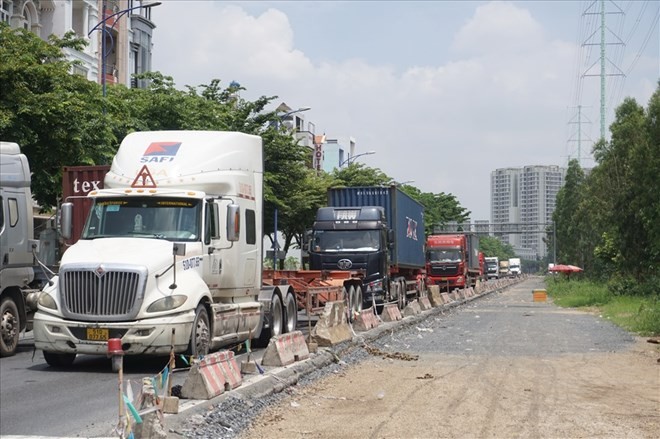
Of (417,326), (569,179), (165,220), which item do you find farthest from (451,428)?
(569,179)

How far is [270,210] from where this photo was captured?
41938mm

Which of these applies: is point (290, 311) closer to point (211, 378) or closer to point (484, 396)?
point (484, 396)

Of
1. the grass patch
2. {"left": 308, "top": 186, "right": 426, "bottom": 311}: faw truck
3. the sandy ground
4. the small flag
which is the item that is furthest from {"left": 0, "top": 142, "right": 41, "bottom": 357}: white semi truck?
the grass patch

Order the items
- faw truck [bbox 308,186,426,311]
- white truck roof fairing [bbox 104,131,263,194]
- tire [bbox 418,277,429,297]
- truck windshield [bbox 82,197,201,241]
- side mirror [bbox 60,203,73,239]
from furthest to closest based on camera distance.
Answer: tire [bbox 418,277,429,297], faw truck [bbox 308,186,426,311], white truck roof fairing [bbox 104,131,263,194], side mirror [bbox 60,203,73,239], truck windshield [bbox 82,197,201,241]

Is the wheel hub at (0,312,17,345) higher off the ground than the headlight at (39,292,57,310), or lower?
lower

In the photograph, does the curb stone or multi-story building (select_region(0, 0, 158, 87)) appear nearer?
the curb stone

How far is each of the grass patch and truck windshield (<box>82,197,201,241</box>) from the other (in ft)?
48.1

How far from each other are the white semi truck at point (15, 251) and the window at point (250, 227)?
365 centimetres

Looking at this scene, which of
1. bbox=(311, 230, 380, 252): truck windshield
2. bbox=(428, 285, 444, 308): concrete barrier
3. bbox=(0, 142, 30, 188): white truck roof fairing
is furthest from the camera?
bbox=(428, 285, 444, 308): concrete barrier

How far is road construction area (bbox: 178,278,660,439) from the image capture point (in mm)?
9586

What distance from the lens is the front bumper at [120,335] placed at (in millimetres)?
12336

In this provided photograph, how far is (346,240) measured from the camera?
2681 centimetres

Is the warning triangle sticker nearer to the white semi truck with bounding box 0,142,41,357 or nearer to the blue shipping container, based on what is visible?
the white semi truck with bounding box 0,142,41,357

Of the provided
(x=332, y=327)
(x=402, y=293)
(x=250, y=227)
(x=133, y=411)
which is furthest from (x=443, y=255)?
(x=133, y=411)
